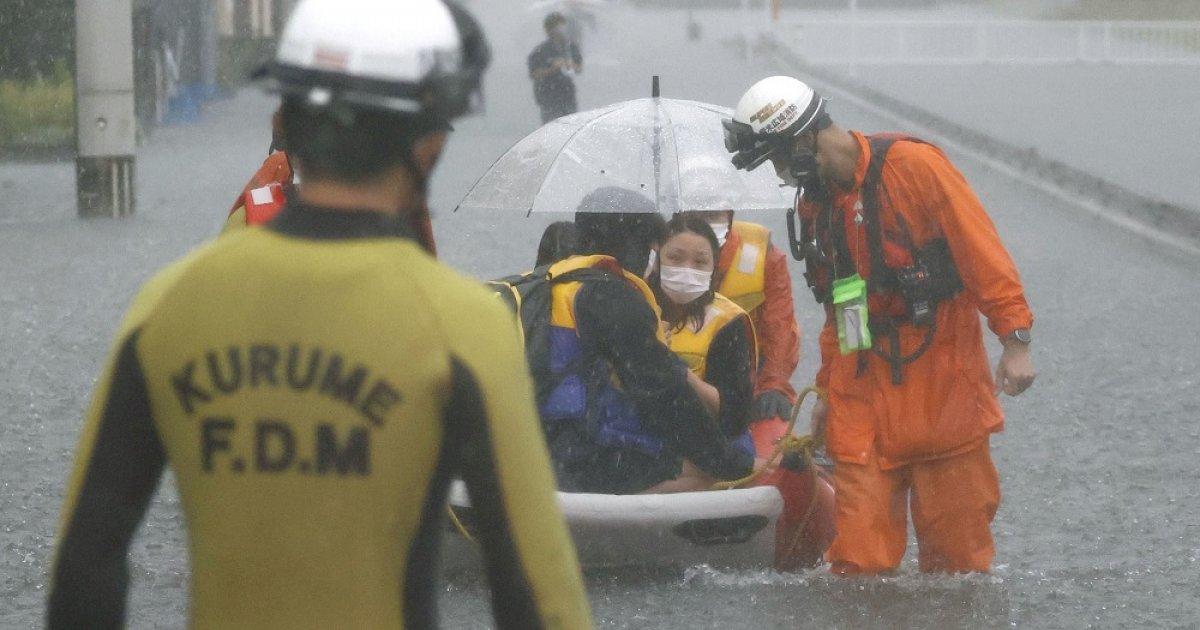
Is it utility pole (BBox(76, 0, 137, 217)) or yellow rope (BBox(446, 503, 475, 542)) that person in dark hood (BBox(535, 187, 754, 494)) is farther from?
utility pole (BBox(76, 0, 137, 217))

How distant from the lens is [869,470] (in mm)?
5586

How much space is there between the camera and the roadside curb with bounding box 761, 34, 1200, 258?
1534 centimetres

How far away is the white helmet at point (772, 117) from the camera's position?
5.47 meters

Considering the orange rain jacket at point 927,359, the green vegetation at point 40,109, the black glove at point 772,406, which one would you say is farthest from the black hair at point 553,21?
the orange rain jacket at point 927,359

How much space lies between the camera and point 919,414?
5.52 metres

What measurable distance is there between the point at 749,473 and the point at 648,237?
3.03 ft

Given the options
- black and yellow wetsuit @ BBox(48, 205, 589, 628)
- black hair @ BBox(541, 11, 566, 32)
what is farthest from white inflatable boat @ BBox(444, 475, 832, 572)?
black hair @ BBox(541, 11, 566, 32)

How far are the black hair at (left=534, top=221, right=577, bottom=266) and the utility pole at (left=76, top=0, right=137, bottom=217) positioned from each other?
11.9 meters

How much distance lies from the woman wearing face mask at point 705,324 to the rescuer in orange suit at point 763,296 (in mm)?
592

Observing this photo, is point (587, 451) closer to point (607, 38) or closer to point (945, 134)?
point (945, 134)

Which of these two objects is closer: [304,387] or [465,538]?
[304,387]

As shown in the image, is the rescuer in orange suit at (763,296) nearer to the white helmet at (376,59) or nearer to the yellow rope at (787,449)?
the yellow rope at (787,449)

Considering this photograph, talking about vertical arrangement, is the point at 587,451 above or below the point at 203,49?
above

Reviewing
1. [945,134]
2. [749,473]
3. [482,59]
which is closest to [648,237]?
[749,473]
